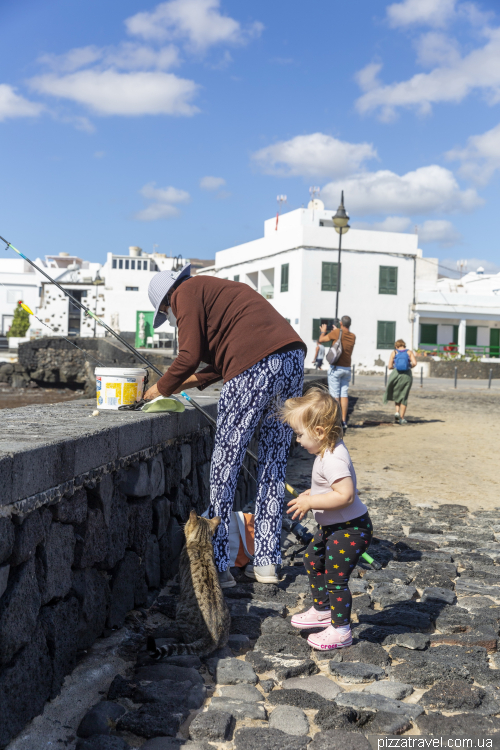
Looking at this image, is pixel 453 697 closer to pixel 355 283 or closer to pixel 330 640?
pixel 330 640

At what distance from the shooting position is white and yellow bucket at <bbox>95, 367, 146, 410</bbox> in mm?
3932

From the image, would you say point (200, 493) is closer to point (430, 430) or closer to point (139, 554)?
point (139, 554)

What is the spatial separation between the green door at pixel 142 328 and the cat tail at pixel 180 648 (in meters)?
42.1

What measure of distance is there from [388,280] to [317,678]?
33.4 m

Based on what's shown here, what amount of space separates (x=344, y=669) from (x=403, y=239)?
34.1m

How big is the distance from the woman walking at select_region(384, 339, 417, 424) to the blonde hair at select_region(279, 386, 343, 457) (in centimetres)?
957

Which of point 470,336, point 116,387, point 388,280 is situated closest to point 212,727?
point 116,387

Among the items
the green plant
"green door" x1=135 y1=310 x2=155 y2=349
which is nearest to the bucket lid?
"green door" x1=135 y1=310 x2=155 y2=349

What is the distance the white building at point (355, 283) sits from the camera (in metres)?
33.7

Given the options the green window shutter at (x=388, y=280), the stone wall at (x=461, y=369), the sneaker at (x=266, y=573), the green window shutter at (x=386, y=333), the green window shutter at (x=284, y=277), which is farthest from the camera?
the green window shutter at (x=284, y=277)

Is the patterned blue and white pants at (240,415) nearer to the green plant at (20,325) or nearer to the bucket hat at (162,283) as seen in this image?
the bucket hat at (162,283)

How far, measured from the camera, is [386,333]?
34.7 meters

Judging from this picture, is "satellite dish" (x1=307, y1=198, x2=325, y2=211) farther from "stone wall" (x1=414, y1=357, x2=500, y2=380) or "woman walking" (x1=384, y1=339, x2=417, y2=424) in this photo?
"woman walking" (x1=384, y1=339, x2=417, y2=424)

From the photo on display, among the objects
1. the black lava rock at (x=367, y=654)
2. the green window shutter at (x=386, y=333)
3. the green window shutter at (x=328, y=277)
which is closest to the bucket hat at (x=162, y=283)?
the black lava rock at (x=367, y=654)
